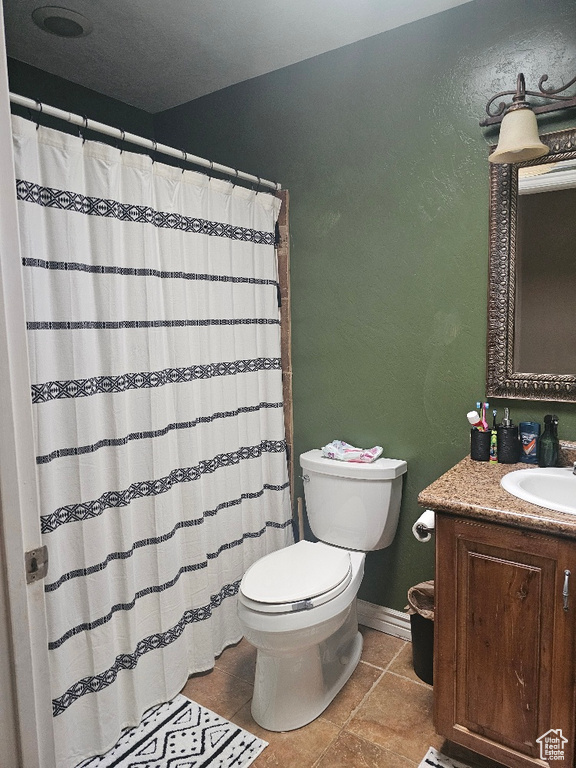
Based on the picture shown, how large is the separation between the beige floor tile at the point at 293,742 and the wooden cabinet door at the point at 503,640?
41 cm

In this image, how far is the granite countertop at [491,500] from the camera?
54.0 inches

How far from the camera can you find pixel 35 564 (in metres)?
0.87

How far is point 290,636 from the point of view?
176 cm

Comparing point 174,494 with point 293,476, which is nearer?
point 174,494

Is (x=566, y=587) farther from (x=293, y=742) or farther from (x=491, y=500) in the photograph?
(x=293, y=742)

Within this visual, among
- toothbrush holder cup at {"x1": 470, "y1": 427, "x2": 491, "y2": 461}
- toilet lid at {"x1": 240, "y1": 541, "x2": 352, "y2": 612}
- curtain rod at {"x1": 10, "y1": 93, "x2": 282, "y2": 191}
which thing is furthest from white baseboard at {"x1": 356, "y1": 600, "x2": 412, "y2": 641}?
curtain rod at {"x1": 10, "y1": 93, "x2": 282, "y2": 191}

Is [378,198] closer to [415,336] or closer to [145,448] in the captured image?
[415,336]

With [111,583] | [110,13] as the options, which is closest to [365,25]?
[110,13]

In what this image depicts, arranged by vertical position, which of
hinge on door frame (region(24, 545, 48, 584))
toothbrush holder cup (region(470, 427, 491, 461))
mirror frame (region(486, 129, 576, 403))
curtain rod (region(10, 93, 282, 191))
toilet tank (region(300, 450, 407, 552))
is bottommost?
toilet tank (region(300, 450, 407, 552))

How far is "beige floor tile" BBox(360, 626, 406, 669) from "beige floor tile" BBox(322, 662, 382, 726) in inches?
2.0

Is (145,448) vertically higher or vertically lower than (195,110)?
lower

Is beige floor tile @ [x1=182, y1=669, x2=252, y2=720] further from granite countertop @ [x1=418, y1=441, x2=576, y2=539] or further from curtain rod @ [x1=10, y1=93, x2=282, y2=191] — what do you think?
curtain rod @ [x1=10, y1=93, x2=282, y2=191]

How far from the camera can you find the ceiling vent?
78.3 inches

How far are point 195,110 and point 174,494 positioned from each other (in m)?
1.99
